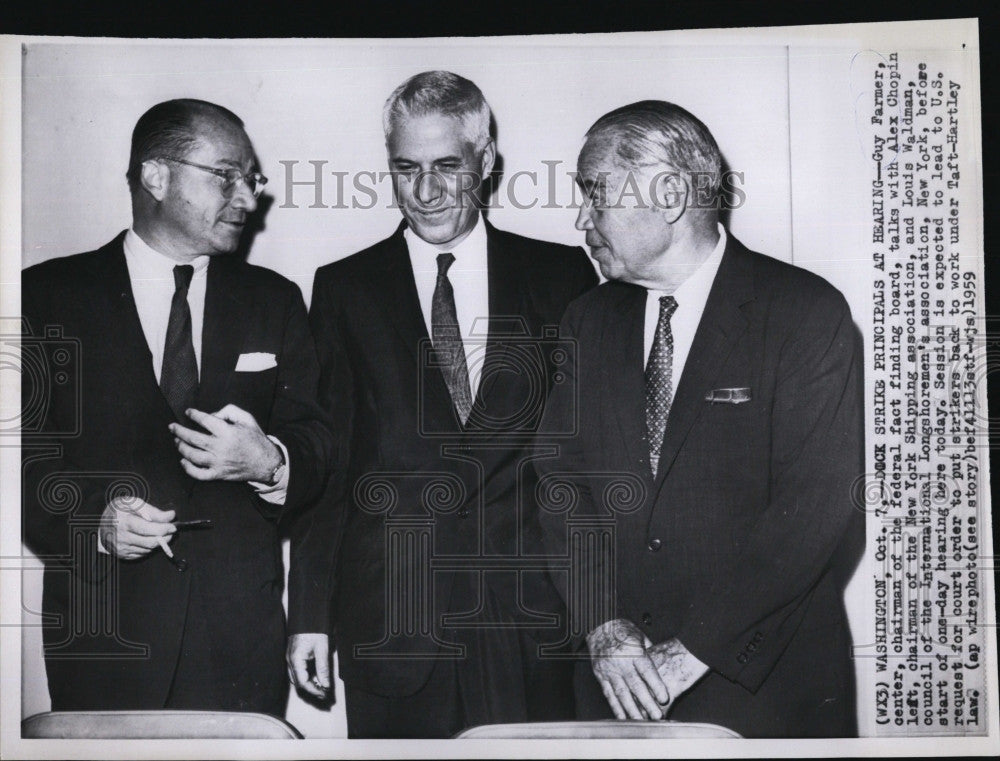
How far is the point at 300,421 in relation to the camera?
2395mm

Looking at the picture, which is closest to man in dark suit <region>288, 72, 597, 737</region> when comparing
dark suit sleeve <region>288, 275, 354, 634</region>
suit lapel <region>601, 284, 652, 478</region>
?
dark suit sleeve <region>288, 275, 354, 634</region>

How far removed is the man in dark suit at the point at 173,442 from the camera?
7.82ft

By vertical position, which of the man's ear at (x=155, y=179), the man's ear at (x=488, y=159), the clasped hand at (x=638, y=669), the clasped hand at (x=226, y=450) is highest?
the man's ear at (x=488, y=159)

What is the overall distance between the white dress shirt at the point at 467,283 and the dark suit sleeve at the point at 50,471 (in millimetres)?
942

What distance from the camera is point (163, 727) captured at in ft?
7.97

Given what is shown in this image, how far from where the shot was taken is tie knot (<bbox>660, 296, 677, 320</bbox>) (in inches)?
93.0

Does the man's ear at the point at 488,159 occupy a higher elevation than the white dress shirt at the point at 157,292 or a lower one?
higher

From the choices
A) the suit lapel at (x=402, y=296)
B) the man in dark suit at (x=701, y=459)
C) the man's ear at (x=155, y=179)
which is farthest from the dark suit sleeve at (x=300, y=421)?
the man in dark suit at (x=701, y=459)

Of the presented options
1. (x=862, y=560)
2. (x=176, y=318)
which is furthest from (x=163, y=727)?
(x=862, y=560)

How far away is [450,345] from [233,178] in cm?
72

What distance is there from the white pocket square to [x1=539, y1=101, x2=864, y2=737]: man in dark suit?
2.43 ft

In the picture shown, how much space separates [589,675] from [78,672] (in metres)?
1.35

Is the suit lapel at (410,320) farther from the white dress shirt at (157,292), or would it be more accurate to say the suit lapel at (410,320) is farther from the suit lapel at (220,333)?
the white dress shirt at (157,292)

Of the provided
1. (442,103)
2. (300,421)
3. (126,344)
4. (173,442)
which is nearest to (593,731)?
(300,421)
